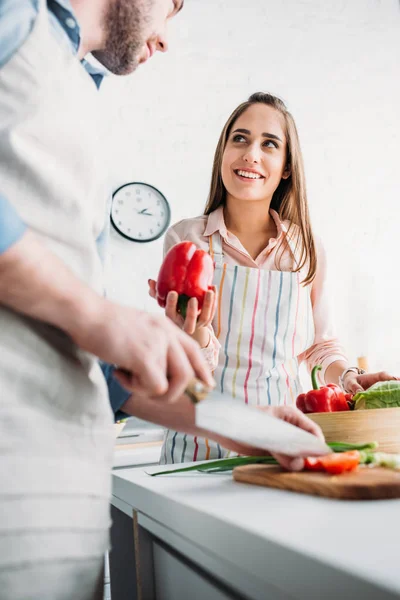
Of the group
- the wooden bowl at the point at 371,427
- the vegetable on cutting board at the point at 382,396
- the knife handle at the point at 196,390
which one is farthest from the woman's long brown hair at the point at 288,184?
the knife handle at the point at 196,390

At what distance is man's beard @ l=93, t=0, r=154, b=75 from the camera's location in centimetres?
81

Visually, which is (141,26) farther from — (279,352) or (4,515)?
(279,352)

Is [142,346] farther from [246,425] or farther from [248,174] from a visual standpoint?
[248,174]

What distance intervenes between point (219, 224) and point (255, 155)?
0.22 meters

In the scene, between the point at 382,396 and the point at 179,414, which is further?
the point at 382,396

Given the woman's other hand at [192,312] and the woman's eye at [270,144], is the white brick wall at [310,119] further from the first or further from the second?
the woman's other hand at [192,312]

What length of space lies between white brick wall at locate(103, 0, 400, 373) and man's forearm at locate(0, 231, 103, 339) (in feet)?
7.60

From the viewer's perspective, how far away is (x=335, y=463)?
0.71m

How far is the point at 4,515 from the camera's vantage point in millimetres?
548

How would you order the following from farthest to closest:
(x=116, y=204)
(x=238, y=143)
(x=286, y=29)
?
(x=286, y=29) < (x=116, y=204) < (x=238, y=143)

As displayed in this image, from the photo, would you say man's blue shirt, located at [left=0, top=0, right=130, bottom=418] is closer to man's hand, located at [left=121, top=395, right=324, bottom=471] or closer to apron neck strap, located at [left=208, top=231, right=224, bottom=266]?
man's hand, located at [left=121, top=395, right=324, bottom=471]

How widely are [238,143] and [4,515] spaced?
4.48ft

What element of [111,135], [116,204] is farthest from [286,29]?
[116,204]

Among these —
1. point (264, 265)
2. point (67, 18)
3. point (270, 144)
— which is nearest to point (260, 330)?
point (264, 265)
